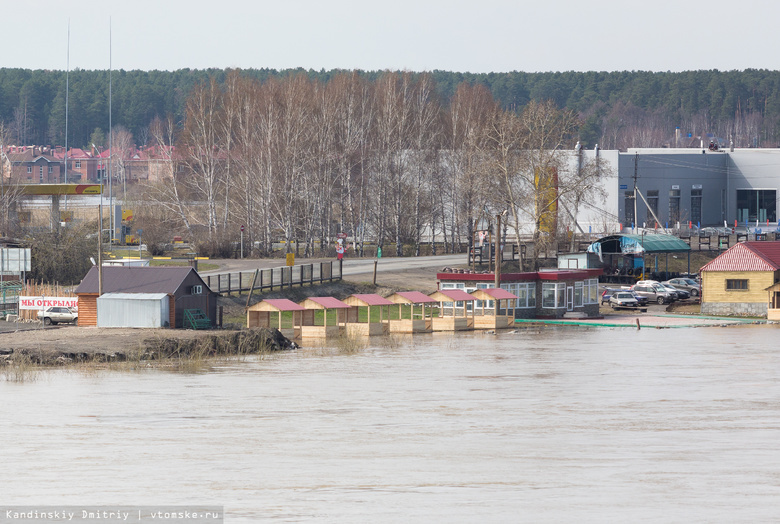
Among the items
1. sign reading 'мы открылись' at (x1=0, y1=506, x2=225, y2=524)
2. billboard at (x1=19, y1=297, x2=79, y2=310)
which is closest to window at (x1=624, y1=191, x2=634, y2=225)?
billboard at (x1=19, y1=297, x2=79, y2=310)

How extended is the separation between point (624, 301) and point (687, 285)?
697 cm

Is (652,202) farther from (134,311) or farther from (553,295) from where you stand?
(134,311)

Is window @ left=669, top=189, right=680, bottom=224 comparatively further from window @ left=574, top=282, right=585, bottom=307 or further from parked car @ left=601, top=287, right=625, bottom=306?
window @ left=574, top=282, right=585, bottom=307

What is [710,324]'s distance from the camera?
59844mm

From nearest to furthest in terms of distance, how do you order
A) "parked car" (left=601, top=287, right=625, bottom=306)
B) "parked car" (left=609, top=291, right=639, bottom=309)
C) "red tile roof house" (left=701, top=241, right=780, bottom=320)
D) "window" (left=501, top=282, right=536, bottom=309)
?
1. "window" (left=501, top=282, right=536, bottom=309)
2. "red tile roof house" (left=701, top=241, right=780, bottom=320)
3. "parked car" (left=609, top=291, right=639, bottom=309)
4. "parked car" (left=601, top=287, right=625, bottom=306)

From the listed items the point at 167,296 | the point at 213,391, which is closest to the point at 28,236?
the point at 167,296

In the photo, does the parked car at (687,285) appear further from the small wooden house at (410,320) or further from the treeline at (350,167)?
the small wooden house at (410,320)

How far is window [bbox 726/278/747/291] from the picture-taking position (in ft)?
214

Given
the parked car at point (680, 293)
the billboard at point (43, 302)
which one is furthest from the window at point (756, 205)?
the billboard at point (43, 302)

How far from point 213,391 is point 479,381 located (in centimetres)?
946

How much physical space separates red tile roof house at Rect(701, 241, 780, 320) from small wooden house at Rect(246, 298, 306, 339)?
25757 millimetres

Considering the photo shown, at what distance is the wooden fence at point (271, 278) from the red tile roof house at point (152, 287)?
6291 millimetres

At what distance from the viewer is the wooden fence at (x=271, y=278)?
59.2 metres

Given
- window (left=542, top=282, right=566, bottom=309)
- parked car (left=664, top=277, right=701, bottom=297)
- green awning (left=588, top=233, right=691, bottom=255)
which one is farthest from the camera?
green awning (left=588, top=233, right=691, bottom=255)
